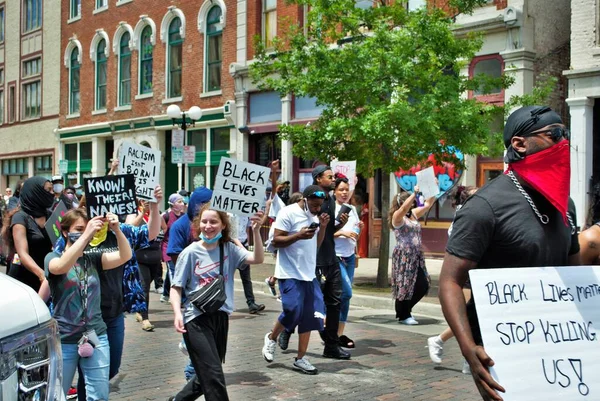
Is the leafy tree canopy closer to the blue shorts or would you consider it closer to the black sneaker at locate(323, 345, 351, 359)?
the black sneaker at locate(323, 345, 351, 359)

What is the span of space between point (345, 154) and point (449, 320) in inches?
448

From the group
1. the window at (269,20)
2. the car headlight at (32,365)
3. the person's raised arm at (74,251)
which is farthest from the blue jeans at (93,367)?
the window at (269,20)

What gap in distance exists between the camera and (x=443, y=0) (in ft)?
61.0

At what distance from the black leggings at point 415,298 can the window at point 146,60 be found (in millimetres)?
20231

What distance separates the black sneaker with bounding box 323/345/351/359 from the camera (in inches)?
332

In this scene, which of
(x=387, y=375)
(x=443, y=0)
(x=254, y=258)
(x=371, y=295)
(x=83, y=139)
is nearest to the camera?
(x=254, y=258)

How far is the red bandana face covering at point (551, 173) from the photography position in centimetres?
319

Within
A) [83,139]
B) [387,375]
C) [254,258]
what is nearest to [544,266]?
[254,258]

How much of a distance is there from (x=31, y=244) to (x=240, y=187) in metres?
1.86

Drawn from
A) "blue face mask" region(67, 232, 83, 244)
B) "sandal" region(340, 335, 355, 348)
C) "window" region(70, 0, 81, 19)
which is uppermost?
"window" region(70, 0, 81, 19)

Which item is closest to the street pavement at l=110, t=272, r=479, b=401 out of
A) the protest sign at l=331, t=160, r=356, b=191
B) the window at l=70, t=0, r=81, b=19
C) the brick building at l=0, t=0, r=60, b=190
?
the protest sign at l=331, t=160, r=356, b=191

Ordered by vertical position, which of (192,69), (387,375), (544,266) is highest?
(192,69)

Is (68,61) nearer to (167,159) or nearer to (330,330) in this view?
(167,159)

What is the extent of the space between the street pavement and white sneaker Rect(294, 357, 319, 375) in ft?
0.22
